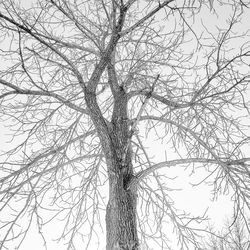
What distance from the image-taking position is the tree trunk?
311cm

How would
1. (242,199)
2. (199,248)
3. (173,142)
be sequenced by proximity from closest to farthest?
(242,199) < (199,248) < (173,142)

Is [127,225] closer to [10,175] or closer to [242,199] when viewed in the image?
[242,199]

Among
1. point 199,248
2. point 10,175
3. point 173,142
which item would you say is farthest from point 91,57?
point 199,248

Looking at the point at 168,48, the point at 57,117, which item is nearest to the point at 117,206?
the point at 168,48

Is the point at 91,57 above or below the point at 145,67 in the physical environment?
above

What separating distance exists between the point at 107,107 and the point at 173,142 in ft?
4.61

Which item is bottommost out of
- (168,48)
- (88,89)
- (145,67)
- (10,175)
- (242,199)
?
(242,199)

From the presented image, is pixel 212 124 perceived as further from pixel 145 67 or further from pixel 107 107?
pixel 107 107

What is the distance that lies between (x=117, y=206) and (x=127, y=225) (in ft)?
0.69

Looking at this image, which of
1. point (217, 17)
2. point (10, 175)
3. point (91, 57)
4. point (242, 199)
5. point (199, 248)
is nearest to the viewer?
point (217, 17)

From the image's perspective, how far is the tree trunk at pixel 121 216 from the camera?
10.2 ft

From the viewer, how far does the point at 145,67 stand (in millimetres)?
4957

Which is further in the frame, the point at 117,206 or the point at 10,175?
the point at 10,175

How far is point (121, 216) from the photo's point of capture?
3.22 metres
